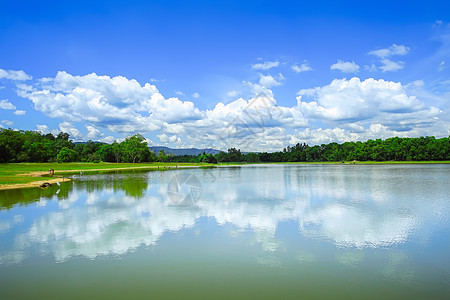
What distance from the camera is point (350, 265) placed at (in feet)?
27.6

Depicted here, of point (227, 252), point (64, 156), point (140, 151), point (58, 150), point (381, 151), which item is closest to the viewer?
point (227, 252)

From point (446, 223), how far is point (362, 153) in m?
154

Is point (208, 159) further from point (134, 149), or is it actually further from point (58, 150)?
point (58, 150)

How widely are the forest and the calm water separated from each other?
268 feet

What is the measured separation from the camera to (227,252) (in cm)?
970

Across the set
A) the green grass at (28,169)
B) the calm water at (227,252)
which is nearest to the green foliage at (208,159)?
the green grass at (28,169)

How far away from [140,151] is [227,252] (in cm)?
11905

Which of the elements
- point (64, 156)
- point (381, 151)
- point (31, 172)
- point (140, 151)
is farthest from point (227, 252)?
point (381, 151)

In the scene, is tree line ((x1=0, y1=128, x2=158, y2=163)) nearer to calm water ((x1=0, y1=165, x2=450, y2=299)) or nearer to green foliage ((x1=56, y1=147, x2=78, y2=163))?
green foliage ((x1=56, y1=147, x2=78, y2=163))

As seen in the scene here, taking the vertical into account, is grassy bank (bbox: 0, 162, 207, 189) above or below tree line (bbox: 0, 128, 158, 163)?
below

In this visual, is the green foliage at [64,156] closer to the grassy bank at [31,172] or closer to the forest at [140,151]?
the forest at [140,151]

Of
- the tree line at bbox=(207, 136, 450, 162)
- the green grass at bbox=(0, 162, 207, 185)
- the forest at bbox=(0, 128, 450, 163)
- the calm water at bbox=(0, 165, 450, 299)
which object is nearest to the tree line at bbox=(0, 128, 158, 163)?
the forest at bbox=(0, 128, 450, 163)

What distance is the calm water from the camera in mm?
7070

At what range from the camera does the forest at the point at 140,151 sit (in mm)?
84188
